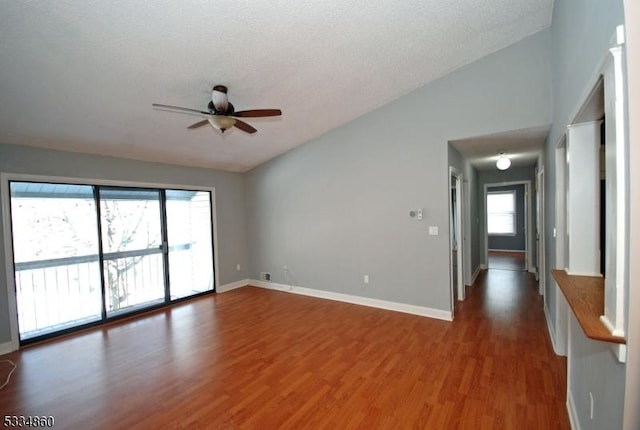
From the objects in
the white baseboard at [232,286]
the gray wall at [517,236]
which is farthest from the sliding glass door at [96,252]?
the gray wall at [517,236]

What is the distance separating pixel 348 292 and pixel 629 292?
155 inches

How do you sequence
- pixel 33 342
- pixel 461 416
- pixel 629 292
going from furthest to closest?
1. pixel 33 342
2. pixel 461 416
3. pixel 629 292

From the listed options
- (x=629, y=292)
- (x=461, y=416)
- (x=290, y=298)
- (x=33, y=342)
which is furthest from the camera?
(x=290, y=298)

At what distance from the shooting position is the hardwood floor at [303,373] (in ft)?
6.98

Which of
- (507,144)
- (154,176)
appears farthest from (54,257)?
(507,144)

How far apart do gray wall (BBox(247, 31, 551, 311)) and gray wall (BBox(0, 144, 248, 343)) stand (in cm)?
92

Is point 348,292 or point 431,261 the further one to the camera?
point 348,292

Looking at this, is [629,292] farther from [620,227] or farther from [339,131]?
[339,131]

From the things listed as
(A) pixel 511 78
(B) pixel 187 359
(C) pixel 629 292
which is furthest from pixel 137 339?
(A) pixel 511 78

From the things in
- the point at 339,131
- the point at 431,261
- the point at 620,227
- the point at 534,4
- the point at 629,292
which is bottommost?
the point at 431,261

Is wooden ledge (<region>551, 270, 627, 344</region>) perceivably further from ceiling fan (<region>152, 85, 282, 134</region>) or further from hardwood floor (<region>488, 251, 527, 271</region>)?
hardwood floor (<region>488, 251, 527, 271</region>)

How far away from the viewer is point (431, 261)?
396cm

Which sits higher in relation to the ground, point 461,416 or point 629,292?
point 629,292

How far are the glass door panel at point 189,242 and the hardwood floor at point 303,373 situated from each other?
104cm
